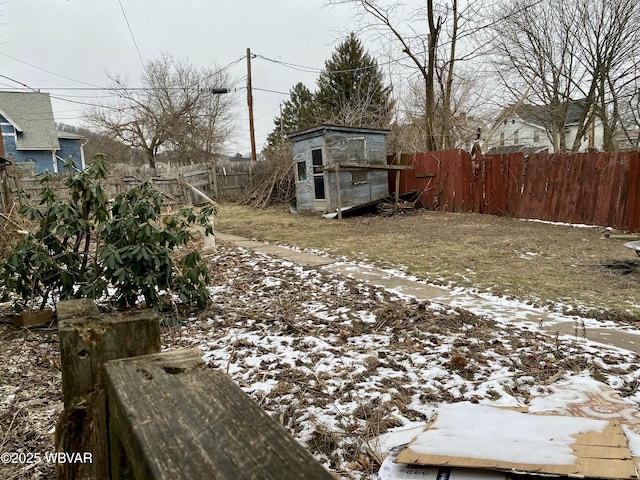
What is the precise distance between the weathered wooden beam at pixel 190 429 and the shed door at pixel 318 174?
13015 millimetres

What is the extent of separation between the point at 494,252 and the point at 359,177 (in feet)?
23.4

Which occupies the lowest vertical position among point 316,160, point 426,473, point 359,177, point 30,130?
point 426,473

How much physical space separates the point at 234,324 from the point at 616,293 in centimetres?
405

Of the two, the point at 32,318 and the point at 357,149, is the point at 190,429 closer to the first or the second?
the point at 32,318

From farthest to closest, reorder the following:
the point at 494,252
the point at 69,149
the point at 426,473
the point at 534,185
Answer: the point at 69,149
the point at 534,185
the point at 494,252
the point at 426,473

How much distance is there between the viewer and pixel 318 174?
13.9 m

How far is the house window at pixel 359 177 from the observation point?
1382cm

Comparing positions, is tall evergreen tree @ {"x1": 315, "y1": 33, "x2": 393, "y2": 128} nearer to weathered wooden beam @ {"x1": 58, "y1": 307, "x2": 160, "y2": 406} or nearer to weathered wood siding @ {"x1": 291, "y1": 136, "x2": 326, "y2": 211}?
weathered wood siding @ {"x1": 291, "y1": 136, "x2": 326, "y2": 211}

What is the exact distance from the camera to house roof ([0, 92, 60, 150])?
24.5m

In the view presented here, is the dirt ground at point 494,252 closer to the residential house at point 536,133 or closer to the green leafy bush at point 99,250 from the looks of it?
the green leafy bush at point 99,250

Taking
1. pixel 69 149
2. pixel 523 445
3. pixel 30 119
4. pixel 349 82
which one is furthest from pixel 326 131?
pixel 69 149

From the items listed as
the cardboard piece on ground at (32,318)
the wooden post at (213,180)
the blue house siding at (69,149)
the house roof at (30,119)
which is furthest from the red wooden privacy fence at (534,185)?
the blue house siding at (69,149)

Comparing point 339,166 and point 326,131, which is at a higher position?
point 326,131

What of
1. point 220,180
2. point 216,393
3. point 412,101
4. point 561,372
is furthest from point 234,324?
point 412,101
